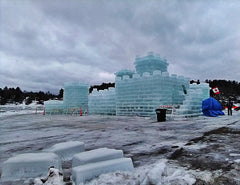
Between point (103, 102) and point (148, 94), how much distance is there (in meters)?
8.21

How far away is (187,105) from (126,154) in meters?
12.9

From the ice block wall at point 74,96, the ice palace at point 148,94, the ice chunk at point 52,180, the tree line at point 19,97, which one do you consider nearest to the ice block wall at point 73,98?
the ice block wall at point 74,96

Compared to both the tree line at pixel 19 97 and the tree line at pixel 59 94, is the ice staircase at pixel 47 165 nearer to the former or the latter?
the tree line at pixel 59 94

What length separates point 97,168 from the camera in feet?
9.73

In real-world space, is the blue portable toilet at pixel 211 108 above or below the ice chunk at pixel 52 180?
above

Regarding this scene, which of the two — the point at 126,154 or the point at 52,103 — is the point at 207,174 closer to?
the point at 126,154

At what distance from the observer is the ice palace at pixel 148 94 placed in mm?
16844

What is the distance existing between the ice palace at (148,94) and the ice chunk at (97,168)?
42.1 ft

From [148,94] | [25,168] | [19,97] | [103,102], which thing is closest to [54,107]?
[103,102]

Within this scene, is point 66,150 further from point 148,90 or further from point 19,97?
point 19,97

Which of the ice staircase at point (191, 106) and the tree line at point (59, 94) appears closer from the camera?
the ice staircase at point (191, 106)

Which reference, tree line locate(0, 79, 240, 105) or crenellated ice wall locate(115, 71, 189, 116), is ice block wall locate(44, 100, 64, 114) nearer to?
crenellated ice wall locate(115, 71, 189, 116)

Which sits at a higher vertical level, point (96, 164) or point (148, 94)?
point (148, 94)

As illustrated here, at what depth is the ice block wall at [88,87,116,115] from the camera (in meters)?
22.1
